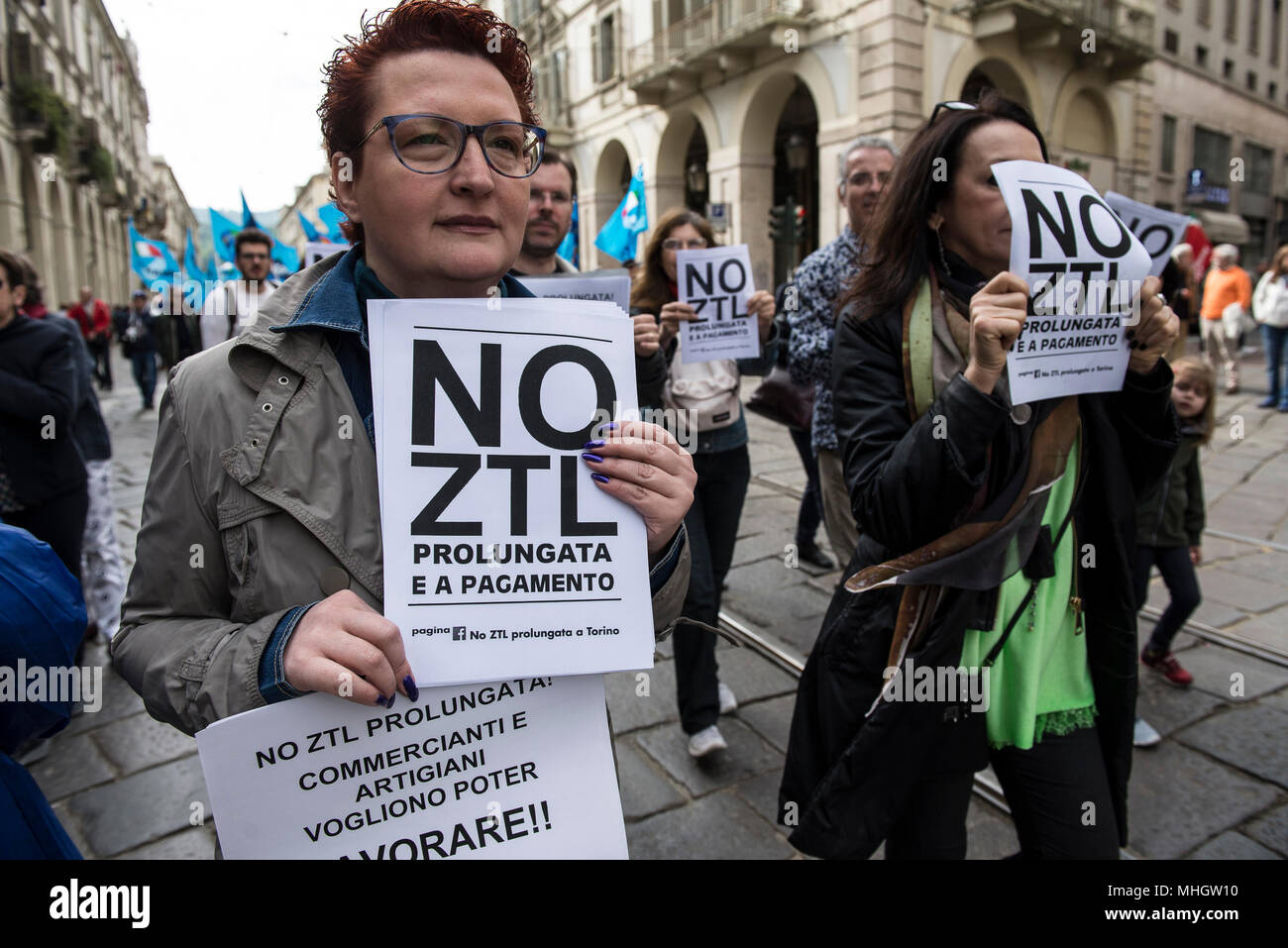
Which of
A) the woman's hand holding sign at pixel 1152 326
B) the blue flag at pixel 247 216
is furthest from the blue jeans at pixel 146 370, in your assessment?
the woman's hand holding sign at pixel 1152 326

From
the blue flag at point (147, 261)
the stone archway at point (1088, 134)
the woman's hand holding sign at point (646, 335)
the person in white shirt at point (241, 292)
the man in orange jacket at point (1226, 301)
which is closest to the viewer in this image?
the woman's hand holding sign at point (646, 335)

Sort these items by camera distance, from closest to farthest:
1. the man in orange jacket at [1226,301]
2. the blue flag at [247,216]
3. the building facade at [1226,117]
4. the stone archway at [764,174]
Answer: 1. the blue flag at [247,216]
2. the man in orange jacket at [1226,301]
3. the stone archway at [764,174]
4. the building facade at [1226,117]

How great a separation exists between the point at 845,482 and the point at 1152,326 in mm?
701

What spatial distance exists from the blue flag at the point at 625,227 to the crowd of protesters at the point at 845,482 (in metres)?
1.39

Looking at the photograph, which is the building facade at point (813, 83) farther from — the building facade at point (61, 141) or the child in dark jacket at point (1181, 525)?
the building facade at point (61, 141)

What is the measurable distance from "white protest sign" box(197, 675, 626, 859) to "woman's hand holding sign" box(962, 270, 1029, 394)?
90cm

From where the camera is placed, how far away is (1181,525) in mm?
3598

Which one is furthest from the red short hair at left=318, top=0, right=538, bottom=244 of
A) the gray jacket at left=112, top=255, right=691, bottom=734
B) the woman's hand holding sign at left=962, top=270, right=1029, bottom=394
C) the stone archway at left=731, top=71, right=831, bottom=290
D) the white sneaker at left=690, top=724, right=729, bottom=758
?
the stone archway at left=731, top=71, right=831, bottom=290

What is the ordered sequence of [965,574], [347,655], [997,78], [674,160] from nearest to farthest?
[347,655] → [965,574] → [997,78] → [674,160]

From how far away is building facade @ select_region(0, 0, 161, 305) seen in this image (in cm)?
2041

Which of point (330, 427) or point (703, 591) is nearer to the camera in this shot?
point (330, 427)

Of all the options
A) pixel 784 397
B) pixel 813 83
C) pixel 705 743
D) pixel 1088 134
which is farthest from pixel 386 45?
pixel 1088 134

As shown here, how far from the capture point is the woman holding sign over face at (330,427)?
3.67 feet

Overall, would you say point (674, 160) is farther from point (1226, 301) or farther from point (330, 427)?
point (330, 427)
